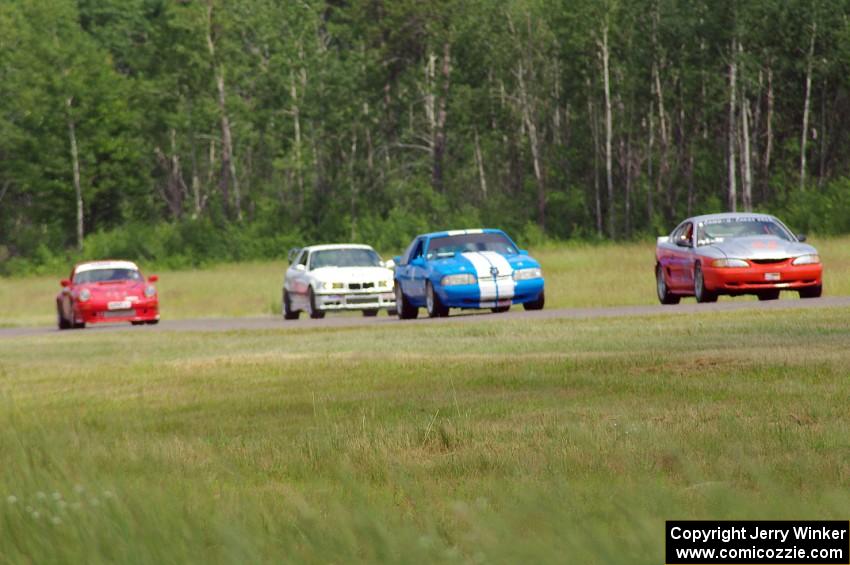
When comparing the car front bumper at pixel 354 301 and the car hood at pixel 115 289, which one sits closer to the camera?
the car front bumper at pixel 354 301

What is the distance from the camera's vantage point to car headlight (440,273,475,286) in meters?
30.4

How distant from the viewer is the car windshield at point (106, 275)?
127ft

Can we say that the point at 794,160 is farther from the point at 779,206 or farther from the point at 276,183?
the point at 276,183

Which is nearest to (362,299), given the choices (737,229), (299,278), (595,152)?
(299,278)

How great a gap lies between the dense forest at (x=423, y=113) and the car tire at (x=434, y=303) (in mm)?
39071

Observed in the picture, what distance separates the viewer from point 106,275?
1534 inches

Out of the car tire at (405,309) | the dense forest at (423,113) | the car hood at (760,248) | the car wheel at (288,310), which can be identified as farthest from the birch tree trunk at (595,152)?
the car hood at (760,248)

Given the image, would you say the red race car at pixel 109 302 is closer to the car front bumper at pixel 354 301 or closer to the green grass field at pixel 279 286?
the car front bumper at pixel 354 301

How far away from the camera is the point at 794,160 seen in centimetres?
7694

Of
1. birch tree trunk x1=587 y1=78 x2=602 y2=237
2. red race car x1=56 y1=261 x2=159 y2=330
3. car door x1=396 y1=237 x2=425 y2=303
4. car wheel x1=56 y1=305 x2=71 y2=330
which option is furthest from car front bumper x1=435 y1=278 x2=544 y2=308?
birch tree trunk x1=587 y1=78 x2=602 y2=237

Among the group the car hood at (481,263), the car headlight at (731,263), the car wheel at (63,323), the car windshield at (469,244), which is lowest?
the car wheel at (63,323)

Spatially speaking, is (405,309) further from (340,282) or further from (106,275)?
(106,275)

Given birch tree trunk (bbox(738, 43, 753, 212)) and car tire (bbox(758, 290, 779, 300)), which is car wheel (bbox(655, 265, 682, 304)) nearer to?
car tire (bbox(758, 290, 779, 300))

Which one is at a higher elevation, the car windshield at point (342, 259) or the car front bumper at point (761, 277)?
the car windshield at point (342, 259)
